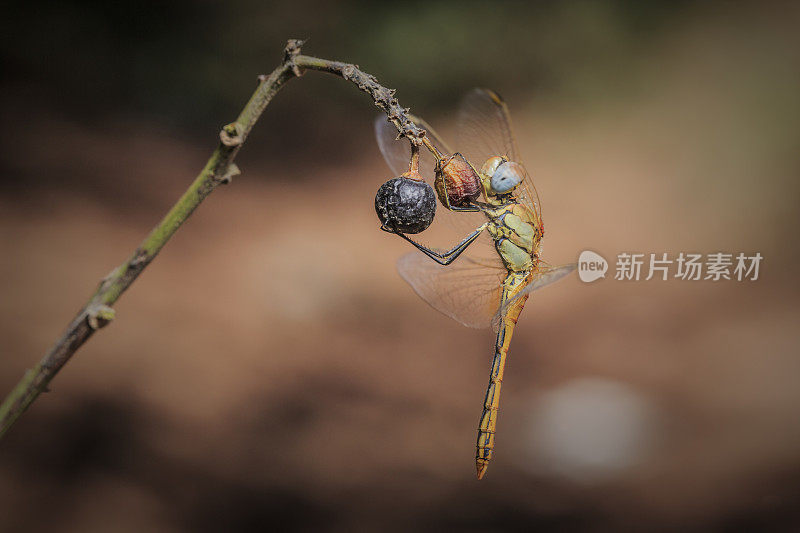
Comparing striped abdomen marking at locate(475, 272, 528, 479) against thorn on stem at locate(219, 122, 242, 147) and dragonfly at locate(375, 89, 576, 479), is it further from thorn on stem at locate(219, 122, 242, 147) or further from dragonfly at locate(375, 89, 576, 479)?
thorn on stem at locate(219, 122, 242, 147)

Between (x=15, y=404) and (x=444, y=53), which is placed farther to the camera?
(x=444, y=53)

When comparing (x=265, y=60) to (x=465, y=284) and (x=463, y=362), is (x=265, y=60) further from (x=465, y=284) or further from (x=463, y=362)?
(x=465, y=284)

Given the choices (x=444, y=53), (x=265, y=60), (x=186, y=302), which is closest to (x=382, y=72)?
(x=444, y=53)

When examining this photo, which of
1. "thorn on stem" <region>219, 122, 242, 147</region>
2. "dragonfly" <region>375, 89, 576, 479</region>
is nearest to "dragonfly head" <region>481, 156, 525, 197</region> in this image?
"dragonfly" <region>375, 89, 576, 479</region>

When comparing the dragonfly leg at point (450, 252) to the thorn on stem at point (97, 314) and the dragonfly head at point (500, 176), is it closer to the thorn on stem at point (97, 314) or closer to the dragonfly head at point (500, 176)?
the dragonfly head at point (500, 176)
